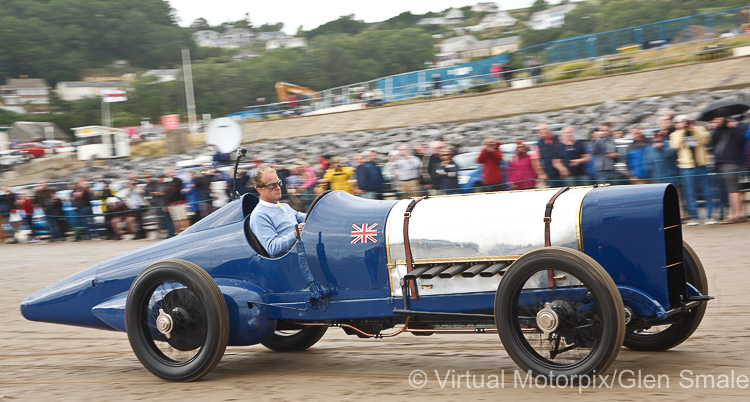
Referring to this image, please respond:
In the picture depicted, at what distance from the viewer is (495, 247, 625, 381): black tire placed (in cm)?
437

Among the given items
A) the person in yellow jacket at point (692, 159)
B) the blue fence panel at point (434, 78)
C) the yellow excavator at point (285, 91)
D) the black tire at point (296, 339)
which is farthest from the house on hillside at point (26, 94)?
the black tire at point (296, 339)

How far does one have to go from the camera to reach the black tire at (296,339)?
21.8 ft

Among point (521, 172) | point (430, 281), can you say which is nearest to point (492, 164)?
point (521, 172)

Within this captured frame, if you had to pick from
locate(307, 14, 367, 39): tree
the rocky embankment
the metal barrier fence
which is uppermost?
locate(307, 14, 367, 39): tree

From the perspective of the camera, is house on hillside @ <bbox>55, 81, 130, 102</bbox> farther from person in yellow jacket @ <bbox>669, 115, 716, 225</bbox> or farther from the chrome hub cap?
the chrome hub cap

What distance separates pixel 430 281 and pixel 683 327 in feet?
5.86

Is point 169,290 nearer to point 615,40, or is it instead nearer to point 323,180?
point 323,180

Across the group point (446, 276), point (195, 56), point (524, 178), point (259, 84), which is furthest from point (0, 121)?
point (446, 276)

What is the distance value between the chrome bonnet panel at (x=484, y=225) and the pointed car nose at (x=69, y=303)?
8.60 ft

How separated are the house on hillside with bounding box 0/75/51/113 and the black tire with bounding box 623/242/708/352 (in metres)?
110

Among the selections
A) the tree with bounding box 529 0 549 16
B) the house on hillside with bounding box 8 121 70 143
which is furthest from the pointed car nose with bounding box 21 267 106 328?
the tree with bounding box 529 0 549 16

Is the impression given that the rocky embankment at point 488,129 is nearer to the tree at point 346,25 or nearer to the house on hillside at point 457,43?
the tree at point 346,25

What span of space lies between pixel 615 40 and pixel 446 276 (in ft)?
74.6

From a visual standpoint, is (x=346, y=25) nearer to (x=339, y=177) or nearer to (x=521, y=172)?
(x=339, y=177)
